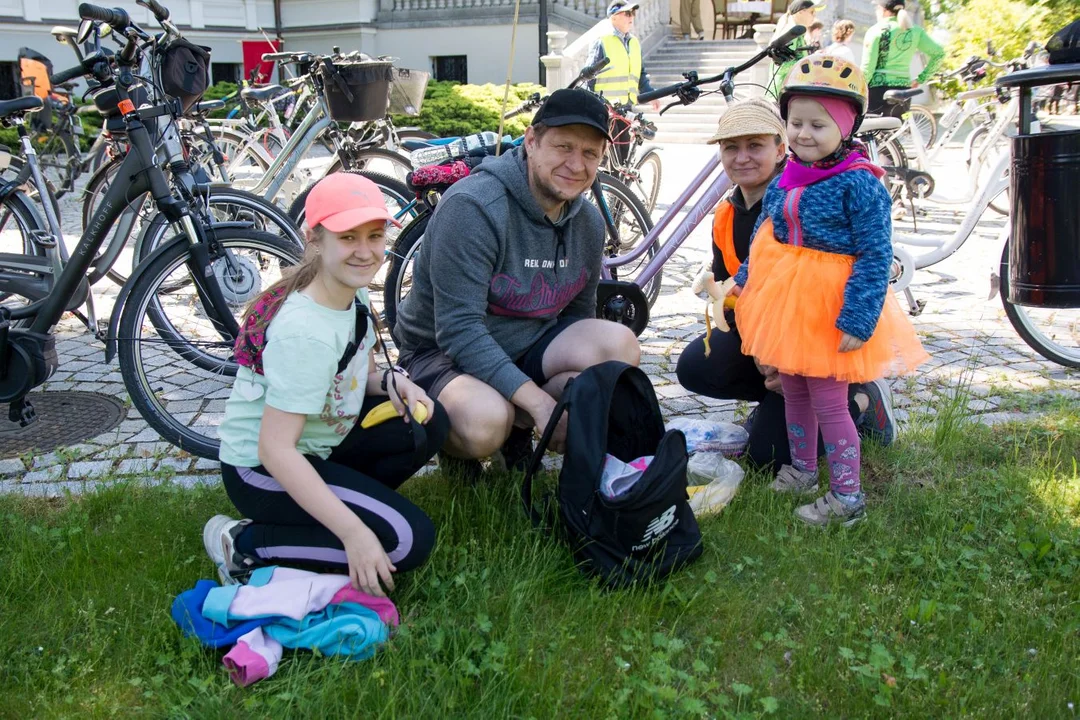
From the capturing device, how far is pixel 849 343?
3006 mm

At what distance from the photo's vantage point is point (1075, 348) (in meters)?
5.04

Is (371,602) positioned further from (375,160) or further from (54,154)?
(54,154)

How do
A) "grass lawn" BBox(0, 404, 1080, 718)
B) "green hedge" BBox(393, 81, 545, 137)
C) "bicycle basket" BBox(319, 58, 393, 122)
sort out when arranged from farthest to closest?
"green hedge" BBox(393, 81, 545, 137) < "bicycle basket" BBox(319, 58, 393, 122) < "grass lawn" BBox(0, 404, 1080, 718)

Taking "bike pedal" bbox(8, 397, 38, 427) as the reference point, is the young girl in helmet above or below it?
above

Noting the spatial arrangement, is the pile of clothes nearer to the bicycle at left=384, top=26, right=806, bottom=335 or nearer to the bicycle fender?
the bicycle fender

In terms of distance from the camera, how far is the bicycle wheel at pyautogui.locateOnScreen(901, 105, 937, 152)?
1070cm

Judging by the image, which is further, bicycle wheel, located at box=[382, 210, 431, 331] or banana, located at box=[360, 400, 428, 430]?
bicycle wheel, located at box=[382, 210, 431, 331]

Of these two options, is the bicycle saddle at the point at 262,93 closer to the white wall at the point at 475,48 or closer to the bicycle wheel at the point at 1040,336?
the bicycle wheel at the point at 1040,336

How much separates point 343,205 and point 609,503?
3.55 feet

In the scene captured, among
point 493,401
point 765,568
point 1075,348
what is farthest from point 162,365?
point 1075,348

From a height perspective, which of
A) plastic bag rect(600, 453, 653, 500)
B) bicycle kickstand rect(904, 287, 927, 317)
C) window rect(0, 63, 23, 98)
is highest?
window rect(0, 63, 23, 98)

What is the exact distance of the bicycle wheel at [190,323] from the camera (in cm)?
369

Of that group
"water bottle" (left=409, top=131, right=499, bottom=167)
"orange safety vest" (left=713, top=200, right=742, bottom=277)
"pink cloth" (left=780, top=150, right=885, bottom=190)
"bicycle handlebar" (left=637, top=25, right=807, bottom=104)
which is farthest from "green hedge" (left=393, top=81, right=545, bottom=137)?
"pink cloth" (left=780, top=150, right=885, bottom=190)

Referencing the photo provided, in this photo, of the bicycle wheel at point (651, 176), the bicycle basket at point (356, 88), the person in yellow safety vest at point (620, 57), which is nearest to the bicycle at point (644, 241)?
the bicycle basket at point (356, 88)
